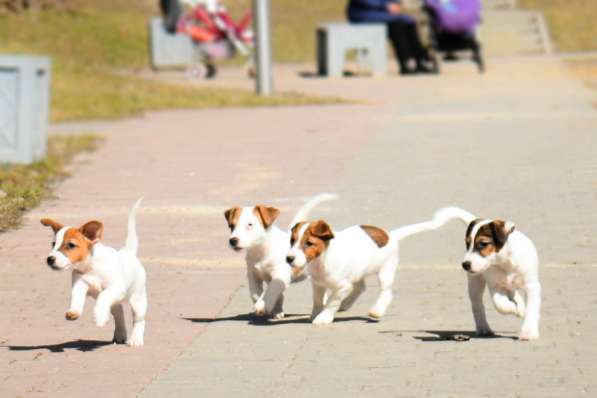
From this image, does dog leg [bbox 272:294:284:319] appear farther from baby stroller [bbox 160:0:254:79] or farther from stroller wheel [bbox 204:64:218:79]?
stroller wheel [bbox 204:64:218:79]

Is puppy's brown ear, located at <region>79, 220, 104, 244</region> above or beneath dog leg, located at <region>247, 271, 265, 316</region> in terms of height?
above

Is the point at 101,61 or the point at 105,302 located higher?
the point at 105,302

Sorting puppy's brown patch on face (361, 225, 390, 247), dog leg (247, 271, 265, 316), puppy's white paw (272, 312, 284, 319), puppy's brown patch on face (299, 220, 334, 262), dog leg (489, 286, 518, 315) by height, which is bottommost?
puppy's white paw (272, 312, 284, 319)

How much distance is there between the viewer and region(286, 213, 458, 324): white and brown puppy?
938cm

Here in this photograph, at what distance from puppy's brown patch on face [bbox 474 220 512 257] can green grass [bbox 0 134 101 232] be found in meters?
6.16

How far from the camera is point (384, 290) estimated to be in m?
9.91

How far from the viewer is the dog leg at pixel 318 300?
9852 millimetres

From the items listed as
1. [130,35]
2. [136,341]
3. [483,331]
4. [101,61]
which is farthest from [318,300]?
[130,35]

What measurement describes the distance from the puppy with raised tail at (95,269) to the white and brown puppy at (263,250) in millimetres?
711

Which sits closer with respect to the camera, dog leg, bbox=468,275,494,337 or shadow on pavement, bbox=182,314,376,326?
dog leg, bbox=468,275,494,337

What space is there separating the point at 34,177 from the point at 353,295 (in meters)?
8.18

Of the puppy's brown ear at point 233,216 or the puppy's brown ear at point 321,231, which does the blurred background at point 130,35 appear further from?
the puppy's brown ear at point 321,231

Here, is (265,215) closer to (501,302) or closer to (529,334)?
(501,302)

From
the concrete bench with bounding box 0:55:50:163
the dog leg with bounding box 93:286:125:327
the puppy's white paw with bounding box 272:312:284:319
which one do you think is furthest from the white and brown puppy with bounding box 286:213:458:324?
the concrete bench with bounding box 0:55:50:163
